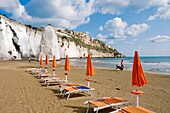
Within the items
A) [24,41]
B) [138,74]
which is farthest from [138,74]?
[24,41]

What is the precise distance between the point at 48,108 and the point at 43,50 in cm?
4092

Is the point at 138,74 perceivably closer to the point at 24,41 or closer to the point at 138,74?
the point at 138,74

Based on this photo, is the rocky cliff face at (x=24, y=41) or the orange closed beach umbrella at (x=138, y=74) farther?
the rocky cliff face at (x=24, y=41)

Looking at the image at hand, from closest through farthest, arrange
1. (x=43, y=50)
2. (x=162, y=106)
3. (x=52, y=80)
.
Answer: (x=162, y=106) < (x=52, y=80) < (x=43, y=50)

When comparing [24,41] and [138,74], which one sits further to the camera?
[24,41]

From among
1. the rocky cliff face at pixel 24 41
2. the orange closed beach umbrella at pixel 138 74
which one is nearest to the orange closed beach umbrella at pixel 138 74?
the orange closed beach umbrella at pixel 138 74

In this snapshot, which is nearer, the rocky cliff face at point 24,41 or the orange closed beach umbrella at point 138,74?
the orange closed beach umbrella at point 138,74

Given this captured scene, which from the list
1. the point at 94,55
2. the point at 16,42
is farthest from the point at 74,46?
the point at 16,42

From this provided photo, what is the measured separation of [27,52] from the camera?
54.1 m

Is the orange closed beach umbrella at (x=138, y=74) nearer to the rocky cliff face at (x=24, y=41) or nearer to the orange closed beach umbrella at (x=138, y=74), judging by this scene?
the orange closed beach umbrella at (x=138, y=74)

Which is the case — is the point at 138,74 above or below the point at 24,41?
below

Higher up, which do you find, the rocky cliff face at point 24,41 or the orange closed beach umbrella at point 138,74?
the rocky cliff face at point 24,41

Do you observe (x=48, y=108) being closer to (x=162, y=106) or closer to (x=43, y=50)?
(x=162, y=106)

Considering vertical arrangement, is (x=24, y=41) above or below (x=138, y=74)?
above
